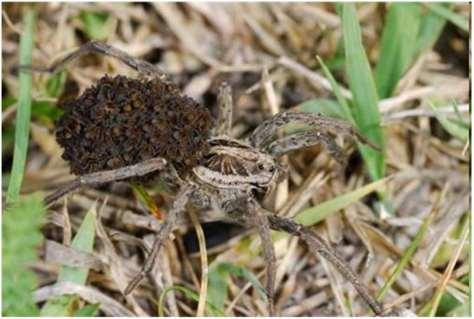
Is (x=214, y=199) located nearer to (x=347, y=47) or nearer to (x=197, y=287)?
(x=197, y=287)

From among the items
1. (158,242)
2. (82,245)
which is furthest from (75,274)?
(158,242)

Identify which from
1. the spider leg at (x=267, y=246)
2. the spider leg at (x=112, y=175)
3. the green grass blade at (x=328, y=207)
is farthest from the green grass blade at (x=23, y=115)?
the green grass blade at (x=328, y=207)

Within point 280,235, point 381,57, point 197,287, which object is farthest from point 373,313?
point 381,57

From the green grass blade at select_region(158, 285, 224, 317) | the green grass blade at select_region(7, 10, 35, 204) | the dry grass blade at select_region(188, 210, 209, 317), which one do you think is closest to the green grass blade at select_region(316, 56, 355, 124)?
the dry grass blade at select_region(188, 210, 209, 317)

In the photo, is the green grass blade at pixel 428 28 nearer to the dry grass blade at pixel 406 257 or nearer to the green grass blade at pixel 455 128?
the green grass blade at pixel 455 128

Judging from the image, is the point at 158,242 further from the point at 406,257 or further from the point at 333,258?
the point at 406,257

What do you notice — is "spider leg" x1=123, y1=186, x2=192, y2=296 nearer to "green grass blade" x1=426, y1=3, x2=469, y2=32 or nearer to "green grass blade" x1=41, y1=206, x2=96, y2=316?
"green grass blade" x1=41, y1=206, x2=96, y2=316

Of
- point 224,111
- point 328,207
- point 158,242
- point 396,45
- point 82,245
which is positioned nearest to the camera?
point 158,242
